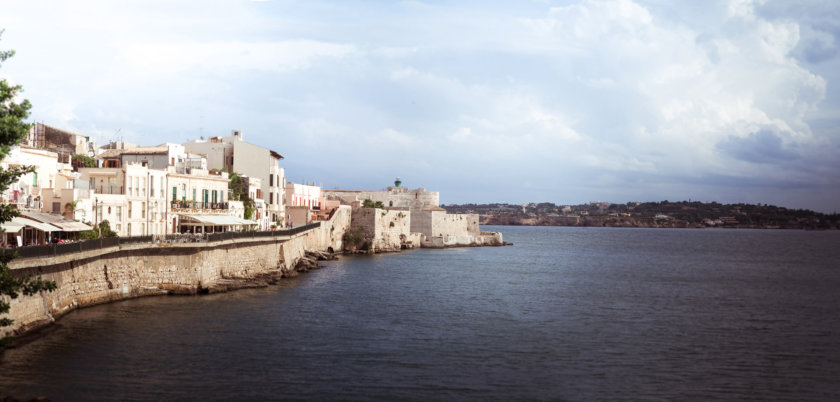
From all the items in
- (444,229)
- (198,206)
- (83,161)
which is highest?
(83,161)

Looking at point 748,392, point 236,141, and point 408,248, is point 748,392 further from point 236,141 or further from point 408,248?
point 408,248

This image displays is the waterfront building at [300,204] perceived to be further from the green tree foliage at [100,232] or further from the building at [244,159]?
the green tree foliage at [100,232]

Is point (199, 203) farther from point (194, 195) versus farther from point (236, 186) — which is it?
point (236, 186)

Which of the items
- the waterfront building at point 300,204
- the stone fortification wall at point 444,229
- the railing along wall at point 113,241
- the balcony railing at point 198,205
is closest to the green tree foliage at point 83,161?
the balcony railing at point 198,205

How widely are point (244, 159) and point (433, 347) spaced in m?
43.7

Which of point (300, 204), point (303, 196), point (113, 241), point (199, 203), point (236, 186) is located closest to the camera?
point (113, 241)

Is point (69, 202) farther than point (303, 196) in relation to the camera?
No

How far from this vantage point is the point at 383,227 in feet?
261

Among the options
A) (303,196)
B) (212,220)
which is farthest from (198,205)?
(303,196)

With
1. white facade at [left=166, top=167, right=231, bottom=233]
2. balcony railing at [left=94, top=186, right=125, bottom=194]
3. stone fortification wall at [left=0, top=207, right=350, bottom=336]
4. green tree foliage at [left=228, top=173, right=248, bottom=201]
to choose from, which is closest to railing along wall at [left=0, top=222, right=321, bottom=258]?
stone fortification wall at [left=0, top=207, right=350, bottom=336]

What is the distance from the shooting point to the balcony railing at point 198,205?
44.1 meters

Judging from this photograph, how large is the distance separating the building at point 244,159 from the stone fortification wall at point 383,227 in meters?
11.7

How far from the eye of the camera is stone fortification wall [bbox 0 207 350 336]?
22.9 m

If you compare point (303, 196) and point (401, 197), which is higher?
point (401, 197)
